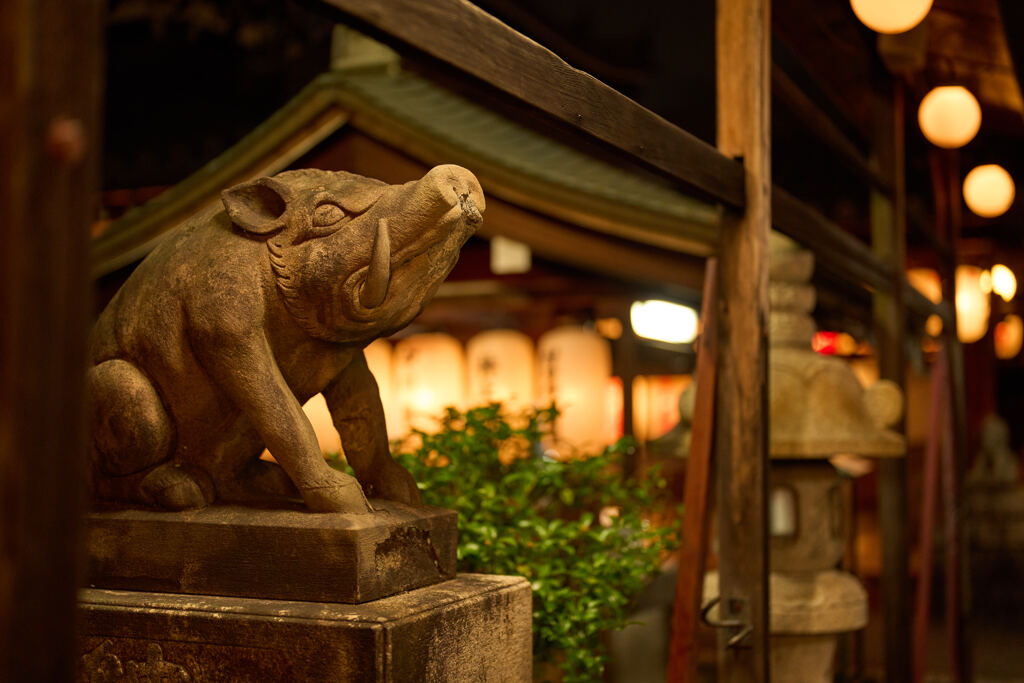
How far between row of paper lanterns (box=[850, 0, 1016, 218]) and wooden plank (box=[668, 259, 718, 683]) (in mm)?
1988

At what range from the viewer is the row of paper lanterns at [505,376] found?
27.6 feet

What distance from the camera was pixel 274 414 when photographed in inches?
102

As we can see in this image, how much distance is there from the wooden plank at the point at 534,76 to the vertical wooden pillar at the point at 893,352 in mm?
3347

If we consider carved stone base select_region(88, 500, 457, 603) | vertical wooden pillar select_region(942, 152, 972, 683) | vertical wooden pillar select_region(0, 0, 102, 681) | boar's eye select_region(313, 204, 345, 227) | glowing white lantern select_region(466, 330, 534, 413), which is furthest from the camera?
glowing white lantern select_region(466, 330, 534, 413)

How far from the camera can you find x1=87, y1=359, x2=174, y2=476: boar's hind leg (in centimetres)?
264

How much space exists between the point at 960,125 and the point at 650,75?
649 centimetres

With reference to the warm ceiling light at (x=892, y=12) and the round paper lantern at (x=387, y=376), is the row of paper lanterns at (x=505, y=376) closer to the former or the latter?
the round paper lantern at (x=387, y=376)

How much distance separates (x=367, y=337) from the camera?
8.89 ft

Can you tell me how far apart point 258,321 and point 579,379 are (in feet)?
19.5

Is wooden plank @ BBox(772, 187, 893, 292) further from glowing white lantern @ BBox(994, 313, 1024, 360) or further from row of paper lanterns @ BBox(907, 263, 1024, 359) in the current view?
glowing white lantern @ BBox(994, 313, 1024, 360)

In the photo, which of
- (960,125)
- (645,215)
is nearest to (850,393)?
(645,215)

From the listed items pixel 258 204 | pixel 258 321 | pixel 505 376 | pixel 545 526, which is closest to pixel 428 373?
pixel 505 376

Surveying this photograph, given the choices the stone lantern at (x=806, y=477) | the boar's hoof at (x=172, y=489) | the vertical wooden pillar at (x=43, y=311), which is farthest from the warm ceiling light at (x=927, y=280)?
the vertical wooden pillar at (x=43, y=311)

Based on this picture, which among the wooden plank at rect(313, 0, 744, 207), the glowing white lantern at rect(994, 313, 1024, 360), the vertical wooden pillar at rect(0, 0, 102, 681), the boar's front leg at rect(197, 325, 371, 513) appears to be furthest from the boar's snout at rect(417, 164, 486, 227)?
the glowing white lantern at rect(994, 313, 1024, 360)
